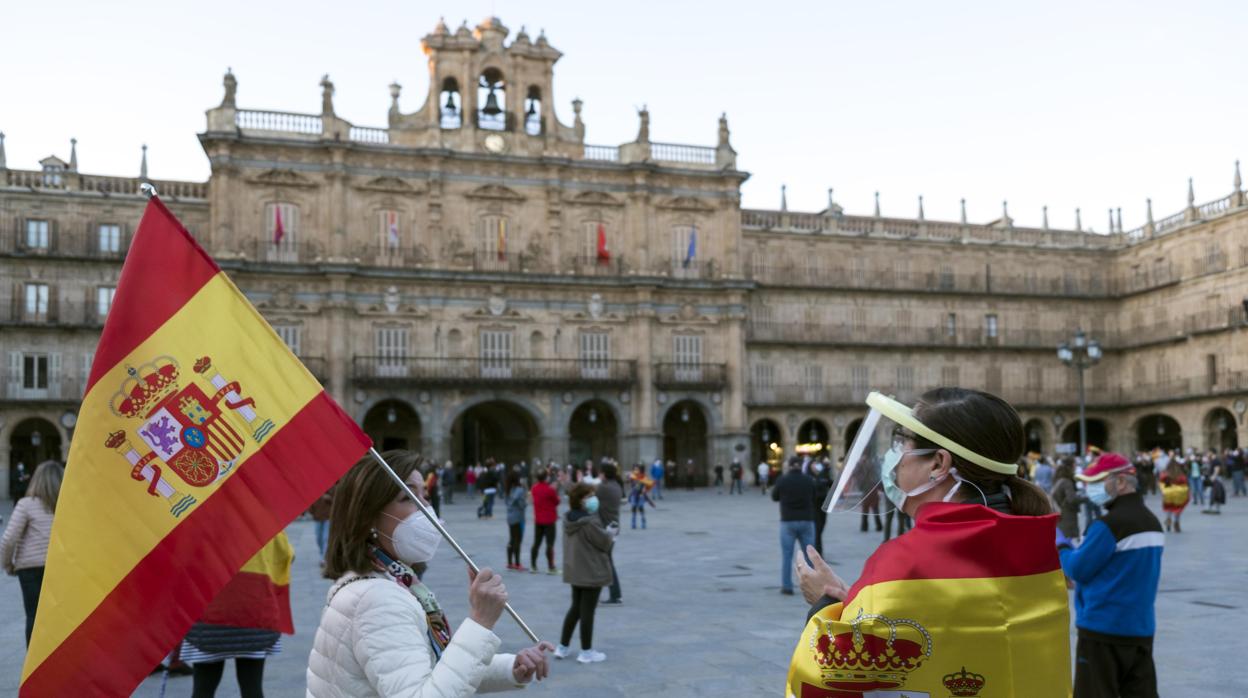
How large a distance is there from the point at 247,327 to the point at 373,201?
37.1 m

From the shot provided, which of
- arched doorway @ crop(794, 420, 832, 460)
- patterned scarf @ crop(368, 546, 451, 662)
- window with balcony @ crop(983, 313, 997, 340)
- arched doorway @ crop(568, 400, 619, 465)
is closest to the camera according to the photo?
patterned scarf @ crop(368, 546, 451, 662)

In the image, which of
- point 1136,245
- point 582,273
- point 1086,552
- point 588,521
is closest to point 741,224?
point 582,273

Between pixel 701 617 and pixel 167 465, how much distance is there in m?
8.11

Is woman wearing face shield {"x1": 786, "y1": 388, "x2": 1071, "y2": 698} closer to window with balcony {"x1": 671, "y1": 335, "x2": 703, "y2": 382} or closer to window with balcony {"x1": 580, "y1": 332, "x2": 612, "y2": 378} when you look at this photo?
window with balcony {"x1": 580, "y1": 332, "x2": 612, "y2": 378}

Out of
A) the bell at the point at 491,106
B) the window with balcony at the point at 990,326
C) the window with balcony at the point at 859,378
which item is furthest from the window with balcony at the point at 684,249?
the window with balcony at the point at 990,326

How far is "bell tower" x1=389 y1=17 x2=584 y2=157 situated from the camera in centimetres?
4078

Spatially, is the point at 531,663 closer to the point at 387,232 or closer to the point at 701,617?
the point at 701,617

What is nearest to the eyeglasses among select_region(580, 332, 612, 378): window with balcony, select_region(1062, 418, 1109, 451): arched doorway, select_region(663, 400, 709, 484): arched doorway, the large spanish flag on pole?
the large spanish flag on pole

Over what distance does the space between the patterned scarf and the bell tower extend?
3820 centimetres

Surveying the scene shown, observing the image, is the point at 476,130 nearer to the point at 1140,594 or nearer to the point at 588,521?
the point at 588,521

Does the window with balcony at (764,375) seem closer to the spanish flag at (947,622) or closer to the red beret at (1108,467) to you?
the red beret at (1108,467)

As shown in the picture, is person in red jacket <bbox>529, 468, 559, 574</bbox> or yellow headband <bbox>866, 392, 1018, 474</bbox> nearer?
yellow headband <bbox>866, 392, 1018, 474</bbox>

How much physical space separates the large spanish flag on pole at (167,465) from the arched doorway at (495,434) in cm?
3698

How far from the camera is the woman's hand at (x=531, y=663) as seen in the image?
3.25 meters
